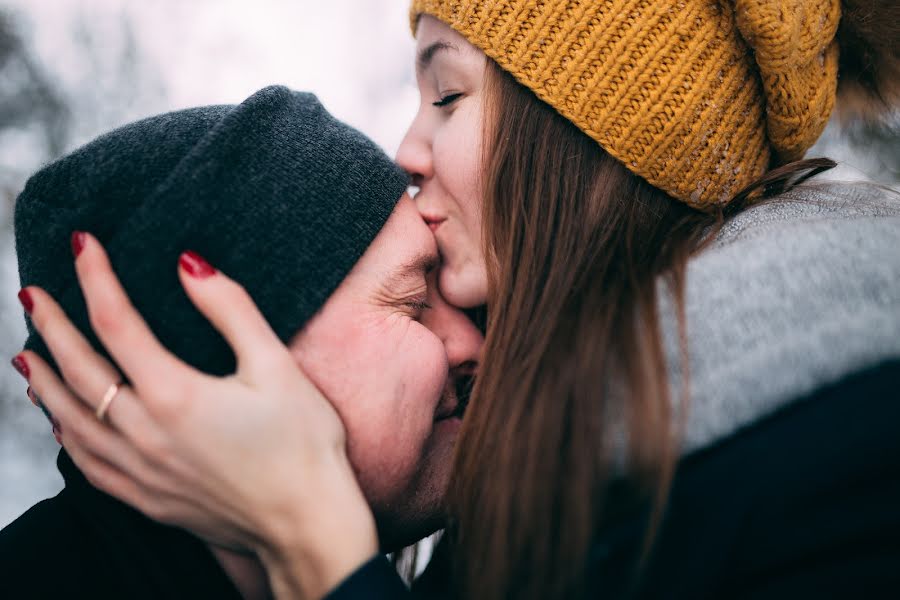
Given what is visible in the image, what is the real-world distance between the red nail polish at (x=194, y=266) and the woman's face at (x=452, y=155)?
22.1 inches

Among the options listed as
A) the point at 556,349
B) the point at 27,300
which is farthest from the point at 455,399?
the point at 27,300

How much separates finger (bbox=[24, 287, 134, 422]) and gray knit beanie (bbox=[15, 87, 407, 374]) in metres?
0.04

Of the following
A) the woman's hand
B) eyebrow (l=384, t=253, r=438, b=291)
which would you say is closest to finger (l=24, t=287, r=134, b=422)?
the woman's hand

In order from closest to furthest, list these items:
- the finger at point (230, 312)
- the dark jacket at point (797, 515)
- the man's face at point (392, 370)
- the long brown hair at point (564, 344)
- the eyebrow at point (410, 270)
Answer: the dark jacket at point (797, 515) < the long brown hair at point (564, 344) < the finger at point (230, 312) < the man's face at point (392, 370) < the eyebrow at point (410, 270)

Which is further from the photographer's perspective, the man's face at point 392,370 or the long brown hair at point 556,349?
the man's face at point 392,370

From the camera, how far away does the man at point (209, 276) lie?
3.44ft

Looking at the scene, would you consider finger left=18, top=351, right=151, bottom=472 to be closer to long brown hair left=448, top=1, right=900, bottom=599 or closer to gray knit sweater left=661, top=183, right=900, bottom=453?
long brown hair left=448, top=1, right=900, bottom=599

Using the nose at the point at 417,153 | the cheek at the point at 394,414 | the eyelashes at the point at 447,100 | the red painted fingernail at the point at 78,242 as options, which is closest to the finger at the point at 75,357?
the red painted fingernail at the point at 78,242

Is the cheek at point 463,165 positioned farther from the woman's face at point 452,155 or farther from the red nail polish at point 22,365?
the red nail polish at point 22,365

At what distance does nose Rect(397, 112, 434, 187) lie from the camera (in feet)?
4.75

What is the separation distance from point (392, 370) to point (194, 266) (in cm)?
42

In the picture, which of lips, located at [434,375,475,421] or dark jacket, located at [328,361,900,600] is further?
lips, located at [434,375,475,421]

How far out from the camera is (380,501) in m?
1.19

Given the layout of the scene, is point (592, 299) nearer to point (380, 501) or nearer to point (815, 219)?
point (815, 219)
